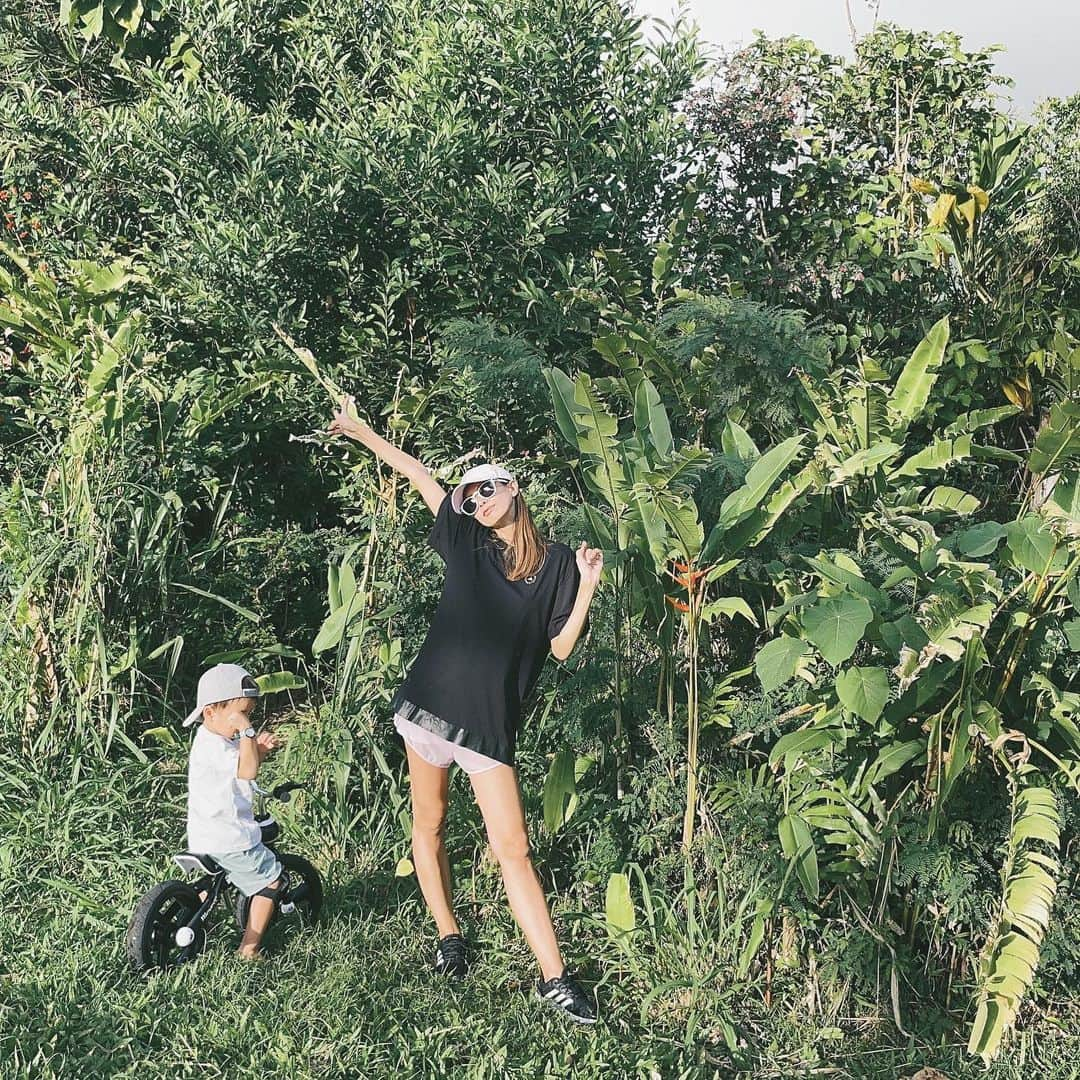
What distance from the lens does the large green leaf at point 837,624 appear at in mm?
3080

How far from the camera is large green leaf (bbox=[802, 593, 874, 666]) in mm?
3080

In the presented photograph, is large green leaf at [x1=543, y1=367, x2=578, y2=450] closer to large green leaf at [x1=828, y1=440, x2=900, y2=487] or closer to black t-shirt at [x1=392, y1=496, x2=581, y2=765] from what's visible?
black t-shirt at [x1=392, y1=496, x2=581, y2=765]

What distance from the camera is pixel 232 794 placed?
3.52 meters

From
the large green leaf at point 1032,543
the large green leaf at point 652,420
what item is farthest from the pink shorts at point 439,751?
the large green leaf at point 1032,543

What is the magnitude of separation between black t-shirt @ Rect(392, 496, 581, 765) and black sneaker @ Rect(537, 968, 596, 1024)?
62cm

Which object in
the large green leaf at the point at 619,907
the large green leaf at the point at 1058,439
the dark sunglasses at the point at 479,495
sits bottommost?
the large green leaf at the point at 619,907

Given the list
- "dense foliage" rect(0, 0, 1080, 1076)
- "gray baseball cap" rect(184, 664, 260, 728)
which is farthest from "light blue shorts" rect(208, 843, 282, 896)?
"gray baseball cap" rect(184, 664, 260, 728)

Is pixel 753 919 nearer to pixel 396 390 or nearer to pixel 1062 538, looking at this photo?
pixel 1062 538

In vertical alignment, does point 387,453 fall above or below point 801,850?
above

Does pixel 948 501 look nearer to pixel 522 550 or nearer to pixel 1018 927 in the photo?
pixel 1018 927

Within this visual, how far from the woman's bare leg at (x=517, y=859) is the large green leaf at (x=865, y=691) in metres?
0.94

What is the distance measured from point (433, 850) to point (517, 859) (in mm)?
341

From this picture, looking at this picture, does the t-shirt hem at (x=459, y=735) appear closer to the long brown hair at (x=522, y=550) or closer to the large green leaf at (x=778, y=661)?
the long brown hair at (x=522, y=550)

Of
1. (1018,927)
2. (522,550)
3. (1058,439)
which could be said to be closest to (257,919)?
(522,550)
